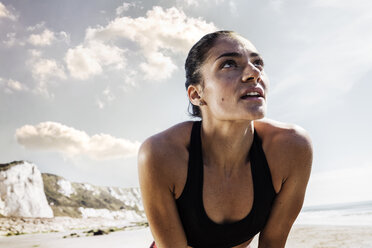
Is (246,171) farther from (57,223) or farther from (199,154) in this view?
(57,223)

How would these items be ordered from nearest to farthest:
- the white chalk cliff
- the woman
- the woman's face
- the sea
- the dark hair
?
the woman's face
the woman
the dark hair
the sea
the white chalk cliff

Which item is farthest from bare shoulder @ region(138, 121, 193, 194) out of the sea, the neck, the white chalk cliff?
the white chalk cliff

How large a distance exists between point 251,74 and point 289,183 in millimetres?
764

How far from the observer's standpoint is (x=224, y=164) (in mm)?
1998

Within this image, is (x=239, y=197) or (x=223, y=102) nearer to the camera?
(x=223, y=102)

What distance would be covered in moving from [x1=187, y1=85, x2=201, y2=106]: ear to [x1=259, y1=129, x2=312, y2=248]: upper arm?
1.92 ft

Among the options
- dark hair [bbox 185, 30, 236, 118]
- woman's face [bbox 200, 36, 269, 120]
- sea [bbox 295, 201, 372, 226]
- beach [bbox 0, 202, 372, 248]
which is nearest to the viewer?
woman's face [bbox 200, 36, 269, 120]

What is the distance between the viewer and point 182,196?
72.1 inches

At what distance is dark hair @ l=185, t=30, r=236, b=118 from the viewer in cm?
191

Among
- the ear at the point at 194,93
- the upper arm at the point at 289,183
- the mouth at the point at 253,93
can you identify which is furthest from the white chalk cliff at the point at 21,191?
the mouth at the point at 253,93

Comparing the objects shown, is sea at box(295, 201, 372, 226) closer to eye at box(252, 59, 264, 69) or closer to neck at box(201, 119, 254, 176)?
neck at box(201, 119, 254, 176)

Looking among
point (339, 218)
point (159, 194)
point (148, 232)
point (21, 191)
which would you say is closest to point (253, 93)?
point (159, 194)

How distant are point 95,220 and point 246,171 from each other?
164 feet

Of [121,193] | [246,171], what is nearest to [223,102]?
[246,171]
